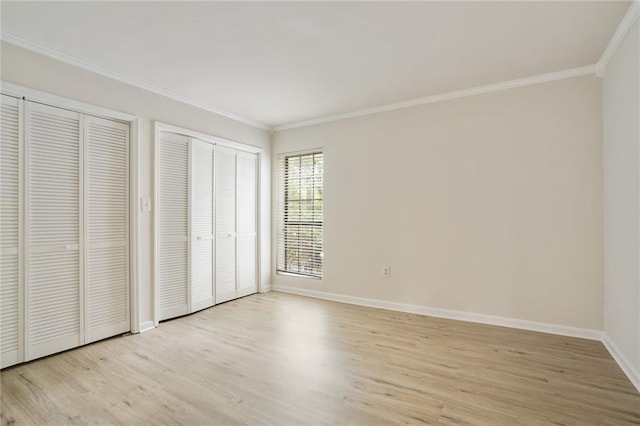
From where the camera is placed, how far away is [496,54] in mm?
2885

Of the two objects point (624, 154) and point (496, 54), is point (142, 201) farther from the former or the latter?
point (624, 154)

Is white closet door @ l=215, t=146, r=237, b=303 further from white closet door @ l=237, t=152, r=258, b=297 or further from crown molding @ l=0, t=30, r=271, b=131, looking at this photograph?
crown molding @ l=0, t=30, r=271, b=131

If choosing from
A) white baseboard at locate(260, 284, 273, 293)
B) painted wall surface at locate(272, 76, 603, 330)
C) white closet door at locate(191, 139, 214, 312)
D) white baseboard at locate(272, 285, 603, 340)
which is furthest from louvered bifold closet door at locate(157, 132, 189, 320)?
painted wall surface at locate(272, 76, 603, 330)

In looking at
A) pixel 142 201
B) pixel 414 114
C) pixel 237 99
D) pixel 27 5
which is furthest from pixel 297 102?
pixel 27 5

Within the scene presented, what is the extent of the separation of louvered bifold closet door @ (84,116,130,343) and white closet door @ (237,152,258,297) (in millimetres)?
1645

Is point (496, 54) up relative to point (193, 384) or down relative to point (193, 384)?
up

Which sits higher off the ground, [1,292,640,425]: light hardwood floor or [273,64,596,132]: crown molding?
[273,64,596,132]: crown molding

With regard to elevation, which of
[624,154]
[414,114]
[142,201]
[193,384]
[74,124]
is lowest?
[193,384]

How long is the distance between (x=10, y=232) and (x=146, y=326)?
5.04 ft

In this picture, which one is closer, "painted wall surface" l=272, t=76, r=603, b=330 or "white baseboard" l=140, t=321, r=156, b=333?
"painted wall surface" l=272, t=76, r=603, b=330

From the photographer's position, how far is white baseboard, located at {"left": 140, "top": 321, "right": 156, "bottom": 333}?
3453 mm

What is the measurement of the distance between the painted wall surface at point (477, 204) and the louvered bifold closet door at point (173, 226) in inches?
77.0

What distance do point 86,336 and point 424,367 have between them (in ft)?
10.2

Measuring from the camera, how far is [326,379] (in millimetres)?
2422
